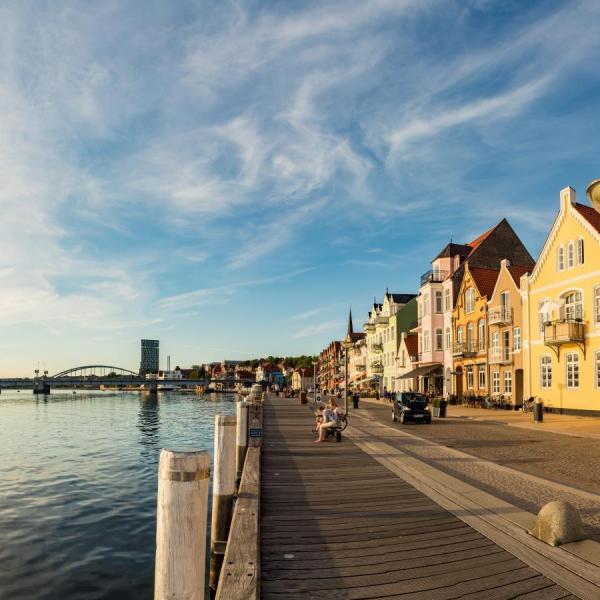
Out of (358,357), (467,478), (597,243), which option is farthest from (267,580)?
(358,357)

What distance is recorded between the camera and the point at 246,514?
6.42 m

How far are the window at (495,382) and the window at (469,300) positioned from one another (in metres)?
6.04

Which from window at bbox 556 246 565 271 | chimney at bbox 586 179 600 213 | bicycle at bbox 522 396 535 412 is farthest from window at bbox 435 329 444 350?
chimney at bbox 586 179 600 213

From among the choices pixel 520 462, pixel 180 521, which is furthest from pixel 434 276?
pixel 180 521

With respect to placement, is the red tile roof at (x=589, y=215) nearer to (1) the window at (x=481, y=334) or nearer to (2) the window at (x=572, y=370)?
(2) the window at (x=572, y=370)

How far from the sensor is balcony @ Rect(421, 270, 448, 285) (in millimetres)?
49925

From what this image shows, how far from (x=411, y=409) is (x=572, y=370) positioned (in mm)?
11241

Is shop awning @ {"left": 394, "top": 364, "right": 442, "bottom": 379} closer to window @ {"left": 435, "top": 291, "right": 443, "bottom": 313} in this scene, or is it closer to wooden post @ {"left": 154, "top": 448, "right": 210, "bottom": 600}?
window @ {"left": 435, "top": 291, "right": 443, "bottom": 313}

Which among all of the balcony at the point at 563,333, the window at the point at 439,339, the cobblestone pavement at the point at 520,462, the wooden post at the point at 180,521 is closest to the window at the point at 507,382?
the balcony at the point at 563,333

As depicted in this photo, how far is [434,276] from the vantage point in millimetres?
50781

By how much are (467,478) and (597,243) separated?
23333mm

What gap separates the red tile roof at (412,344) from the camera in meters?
58.1

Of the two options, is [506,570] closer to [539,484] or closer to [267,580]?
[267,580]

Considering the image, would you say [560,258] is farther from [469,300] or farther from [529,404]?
[469,300]
